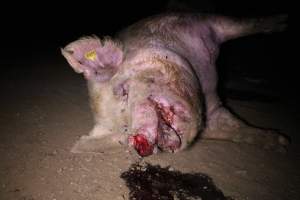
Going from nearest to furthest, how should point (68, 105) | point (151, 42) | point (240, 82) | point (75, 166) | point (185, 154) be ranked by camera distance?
point (75, 166)
point (185, 154)
point (151, 42)
point (68, 105)
point (240, 82)

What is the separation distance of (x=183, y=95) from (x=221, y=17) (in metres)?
2.24

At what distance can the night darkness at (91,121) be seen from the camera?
352cm

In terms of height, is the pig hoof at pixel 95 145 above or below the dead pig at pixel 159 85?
below

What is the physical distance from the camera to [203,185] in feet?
11.5

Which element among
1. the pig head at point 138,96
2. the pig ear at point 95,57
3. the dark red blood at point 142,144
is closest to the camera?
the dark red blood at point 142,144

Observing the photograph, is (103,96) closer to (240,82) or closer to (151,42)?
(151,42)

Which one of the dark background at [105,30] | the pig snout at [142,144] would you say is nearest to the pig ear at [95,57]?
the pig snout at [142,144]

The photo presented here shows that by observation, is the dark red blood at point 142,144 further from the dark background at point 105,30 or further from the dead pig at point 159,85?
the dark background at point 105,30

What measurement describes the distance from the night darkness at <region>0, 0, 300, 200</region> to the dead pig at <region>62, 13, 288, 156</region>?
266 millimetres

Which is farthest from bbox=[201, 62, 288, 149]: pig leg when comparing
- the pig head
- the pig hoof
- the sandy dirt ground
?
the pig hoof

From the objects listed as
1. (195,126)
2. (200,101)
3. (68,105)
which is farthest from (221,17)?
(68,105)

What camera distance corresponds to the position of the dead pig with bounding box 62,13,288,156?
350cm

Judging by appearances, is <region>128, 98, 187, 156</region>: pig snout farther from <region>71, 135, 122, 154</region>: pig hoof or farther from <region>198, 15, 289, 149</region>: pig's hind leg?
<region>198, 15, 289, 149</region>: pig's hind leg

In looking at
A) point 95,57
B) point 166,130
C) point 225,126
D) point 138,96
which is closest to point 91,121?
point 95,57
